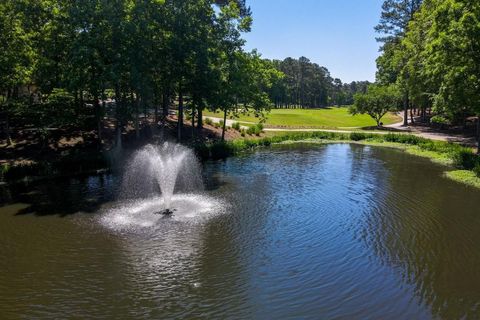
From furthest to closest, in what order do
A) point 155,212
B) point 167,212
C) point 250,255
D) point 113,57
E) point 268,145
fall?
1. point 268,145
2. point 113,57
3. point 155,212
4. point 167,212
5. point 250,255

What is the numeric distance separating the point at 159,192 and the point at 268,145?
2733cm

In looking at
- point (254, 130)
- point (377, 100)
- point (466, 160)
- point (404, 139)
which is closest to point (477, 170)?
point (466, 160)

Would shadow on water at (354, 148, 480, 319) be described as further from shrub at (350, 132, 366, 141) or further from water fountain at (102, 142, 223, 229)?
shrub at (350, 132, 366, 141)

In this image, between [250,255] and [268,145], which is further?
[268,145]

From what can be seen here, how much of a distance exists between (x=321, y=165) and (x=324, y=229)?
18.4 m

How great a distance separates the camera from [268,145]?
167 feet

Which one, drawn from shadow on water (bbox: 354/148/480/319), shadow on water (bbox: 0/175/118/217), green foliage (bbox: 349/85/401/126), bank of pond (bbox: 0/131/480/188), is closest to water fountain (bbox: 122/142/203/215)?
shadow on water (bbox: 0/175/118/217)

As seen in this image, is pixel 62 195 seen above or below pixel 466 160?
below

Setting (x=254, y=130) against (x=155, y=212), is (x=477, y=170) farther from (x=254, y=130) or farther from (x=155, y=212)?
(x=254, y=130)

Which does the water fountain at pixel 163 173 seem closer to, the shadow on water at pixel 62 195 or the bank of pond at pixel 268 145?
the shadow on water at pixel 62 195

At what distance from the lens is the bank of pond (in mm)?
27953

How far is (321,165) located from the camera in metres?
36.3

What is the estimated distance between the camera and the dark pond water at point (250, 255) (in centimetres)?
1186

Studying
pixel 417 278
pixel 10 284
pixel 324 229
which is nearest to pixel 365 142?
pixel 324 229
